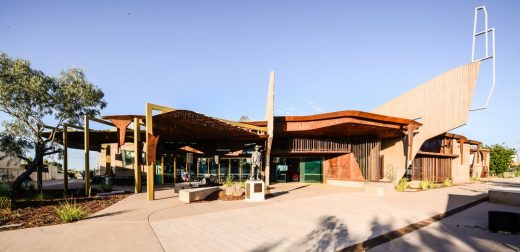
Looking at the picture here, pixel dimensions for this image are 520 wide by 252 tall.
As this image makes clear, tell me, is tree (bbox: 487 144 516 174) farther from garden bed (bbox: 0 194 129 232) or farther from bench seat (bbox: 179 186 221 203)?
garden bed (bbox: 0 194 129 232)

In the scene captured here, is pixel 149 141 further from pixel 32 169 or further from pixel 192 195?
pixel 32 169

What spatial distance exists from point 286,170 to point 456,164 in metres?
17.9

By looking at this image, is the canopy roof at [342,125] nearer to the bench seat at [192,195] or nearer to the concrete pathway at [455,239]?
the bench seat at [192,195]

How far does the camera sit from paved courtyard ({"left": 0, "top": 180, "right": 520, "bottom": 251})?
21.4ft

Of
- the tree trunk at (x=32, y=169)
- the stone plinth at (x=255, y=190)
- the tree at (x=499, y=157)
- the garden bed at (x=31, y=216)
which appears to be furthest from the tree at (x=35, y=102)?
the tree at (x=499, y=157)

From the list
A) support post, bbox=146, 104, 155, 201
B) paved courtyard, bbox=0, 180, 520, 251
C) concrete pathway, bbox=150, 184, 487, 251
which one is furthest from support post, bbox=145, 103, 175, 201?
concrete pathway, bbox=150, 184, 487, 251

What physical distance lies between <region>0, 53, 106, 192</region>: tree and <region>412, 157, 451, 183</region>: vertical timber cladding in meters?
26.9

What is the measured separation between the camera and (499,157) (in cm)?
4244

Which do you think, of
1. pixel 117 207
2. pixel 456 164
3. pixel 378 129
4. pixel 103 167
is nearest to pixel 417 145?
pixel 378 129

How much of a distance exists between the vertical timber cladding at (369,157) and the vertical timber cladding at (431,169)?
4.14 metres

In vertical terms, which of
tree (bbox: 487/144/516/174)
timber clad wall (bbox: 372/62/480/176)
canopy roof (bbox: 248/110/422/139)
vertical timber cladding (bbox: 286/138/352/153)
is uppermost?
timber clad wall (bbox: 372/62/480/176)

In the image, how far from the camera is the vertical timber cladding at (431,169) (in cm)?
2429

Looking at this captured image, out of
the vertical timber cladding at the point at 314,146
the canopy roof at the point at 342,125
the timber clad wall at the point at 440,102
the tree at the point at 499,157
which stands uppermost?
the timber clad wall at the point at 440,102

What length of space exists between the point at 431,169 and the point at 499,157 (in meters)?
27.0
